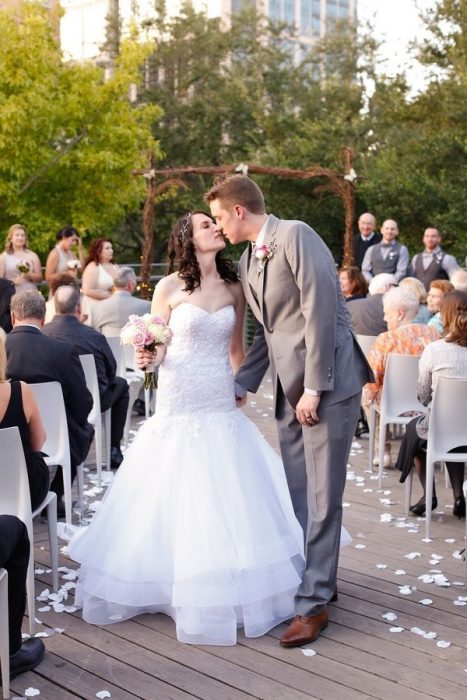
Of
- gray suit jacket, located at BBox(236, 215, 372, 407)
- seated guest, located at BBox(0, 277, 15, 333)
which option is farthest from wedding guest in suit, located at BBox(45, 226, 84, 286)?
gray suit jacket, located at BBox(236, 215, 372, 407)

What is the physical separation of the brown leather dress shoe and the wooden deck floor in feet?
0.14

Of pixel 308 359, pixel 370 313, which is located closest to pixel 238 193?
pixel 308 359

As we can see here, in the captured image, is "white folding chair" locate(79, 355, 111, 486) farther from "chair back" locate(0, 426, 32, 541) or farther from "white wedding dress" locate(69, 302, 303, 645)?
"chair back" locate(0, 426, 32, 541)

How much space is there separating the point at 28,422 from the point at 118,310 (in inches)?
196

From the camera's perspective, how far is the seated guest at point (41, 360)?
5.55 m

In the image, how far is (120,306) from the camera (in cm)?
902

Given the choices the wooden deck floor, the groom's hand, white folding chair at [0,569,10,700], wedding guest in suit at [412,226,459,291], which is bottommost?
the wooden deck floor

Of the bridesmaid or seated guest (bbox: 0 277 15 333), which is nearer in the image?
seated guest (bbox: 0 277 15 333)

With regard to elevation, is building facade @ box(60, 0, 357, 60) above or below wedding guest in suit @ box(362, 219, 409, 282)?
above

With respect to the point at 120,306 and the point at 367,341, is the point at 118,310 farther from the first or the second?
the point at 367,341

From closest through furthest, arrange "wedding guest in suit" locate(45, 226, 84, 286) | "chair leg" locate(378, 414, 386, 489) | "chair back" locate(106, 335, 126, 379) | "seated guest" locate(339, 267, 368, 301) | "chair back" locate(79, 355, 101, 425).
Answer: "chair back" locate(79, 355, 101, 425) < "chair leg" locate(378, 414, 386, 489) < "chair back" locate(106, 335, 126, 379) < "seated guest" locate(339, 267, 368, 301) < "wedding guest in suit" locate(45, 226, 84, 286)

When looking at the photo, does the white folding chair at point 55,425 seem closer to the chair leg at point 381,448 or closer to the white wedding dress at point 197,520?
the white wedding dress at point 197,520

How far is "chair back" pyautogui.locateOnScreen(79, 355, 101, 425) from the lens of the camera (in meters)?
6.51

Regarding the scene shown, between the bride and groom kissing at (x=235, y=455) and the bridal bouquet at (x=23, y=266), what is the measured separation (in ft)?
19.8
